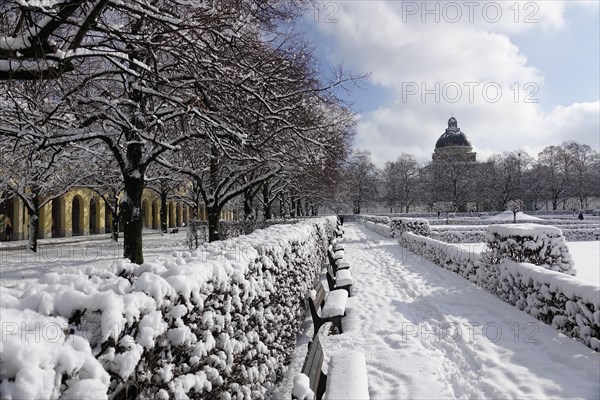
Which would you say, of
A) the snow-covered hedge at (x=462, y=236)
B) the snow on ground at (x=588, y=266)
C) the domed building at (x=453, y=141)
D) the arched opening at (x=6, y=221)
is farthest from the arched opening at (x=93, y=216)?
the domed building at (x=453, y=141)

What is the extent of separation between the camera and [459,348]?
553 cm

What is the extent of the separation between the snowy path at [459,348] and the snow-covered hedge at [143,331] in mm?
1918

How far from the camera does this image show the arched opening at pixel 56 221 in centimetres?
3425

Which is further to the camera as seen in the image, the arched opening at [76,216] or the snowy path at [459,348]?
the arched opening at [76,216]

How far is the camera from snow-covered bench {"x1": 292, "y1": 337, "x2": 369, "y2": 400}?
9.39ft

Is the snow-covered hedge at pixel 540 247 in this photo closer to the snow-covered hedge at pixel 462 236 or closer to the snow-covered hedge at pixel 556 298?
the snow-covered hedge at pixel 556 298

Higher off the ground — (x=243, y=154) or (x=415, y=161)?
(x=415, y=161)

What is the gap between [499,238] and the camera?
915 centimetres

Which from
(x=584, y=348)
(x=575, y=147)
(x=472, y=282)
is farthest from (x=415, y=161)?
(x=584, y=348)

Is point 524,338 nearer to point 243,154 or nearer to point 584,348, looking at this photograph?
point 584,348

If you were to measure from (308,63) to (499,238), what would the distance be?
20.4ft

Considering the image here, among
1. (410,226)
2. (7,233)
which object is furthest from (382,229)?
(7,233)

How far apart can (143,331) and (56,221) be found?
38985 millimetres

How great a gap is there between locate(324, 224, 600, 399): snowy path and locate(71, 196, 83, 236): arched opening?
35.0 meters
